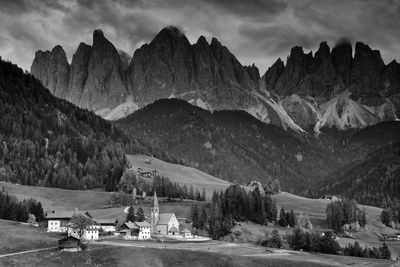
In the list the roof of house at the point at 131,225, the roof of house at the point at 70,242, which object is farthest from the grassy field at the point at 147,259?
the roof of house at the point at 131,225

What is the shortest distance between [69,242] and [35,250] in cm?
636

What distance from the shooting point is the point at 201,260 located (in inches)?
4796

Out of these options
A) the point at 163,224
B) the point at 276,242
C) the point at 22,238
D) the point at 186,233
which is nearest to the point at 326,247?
the point at 276,242

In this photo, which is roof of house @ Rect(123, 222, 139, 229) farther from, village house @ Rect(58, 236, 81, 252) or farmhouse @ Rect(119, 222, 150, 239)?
village house @ Rect(58, 236, 81, 252)

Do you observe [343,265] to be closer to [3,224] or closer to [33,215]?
[3,224]

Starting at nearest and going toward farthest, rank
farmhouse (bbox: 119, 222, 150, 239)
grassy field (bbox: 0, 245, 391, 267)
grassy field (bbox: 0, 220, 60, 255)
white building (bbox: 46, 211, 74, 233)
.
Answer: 1. grassy field (bbox: 0, 245, 391, 267)
2. grassy field (bbox: 0, 220, 60, 255)
3. farmhouse (bbox: 119, 222, 150, 239)
4. white building (bbox: 46, 211, 74, 233)

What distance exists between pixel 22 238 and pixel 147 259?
3209 centimetres

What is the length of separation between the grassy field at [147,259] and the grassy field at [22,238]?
7600 millimetres

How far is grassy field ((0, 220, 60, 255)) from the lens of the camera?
12895 centimetres

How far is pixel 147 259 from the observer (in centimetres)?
11900

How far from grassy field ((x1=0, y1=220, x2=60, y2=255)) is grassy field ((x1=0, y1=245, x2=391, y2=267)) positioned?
7.60 m

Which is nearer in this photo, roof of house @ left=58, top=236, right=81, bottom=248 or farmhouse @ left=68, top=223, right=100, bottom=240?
roof of house @ left=58, top=236, right=81, bottom=248

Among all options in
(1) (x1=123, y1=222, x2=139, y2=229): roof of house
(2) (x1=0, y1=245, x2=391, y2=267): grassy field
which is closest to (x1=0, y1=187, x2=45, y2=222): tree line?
(1) (x1=123, y1=222, x2=139, y2=229): roof of house

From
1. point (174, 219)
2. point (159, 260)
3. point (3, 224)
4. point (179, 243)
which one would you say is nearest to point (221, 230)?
point (174, 219)
